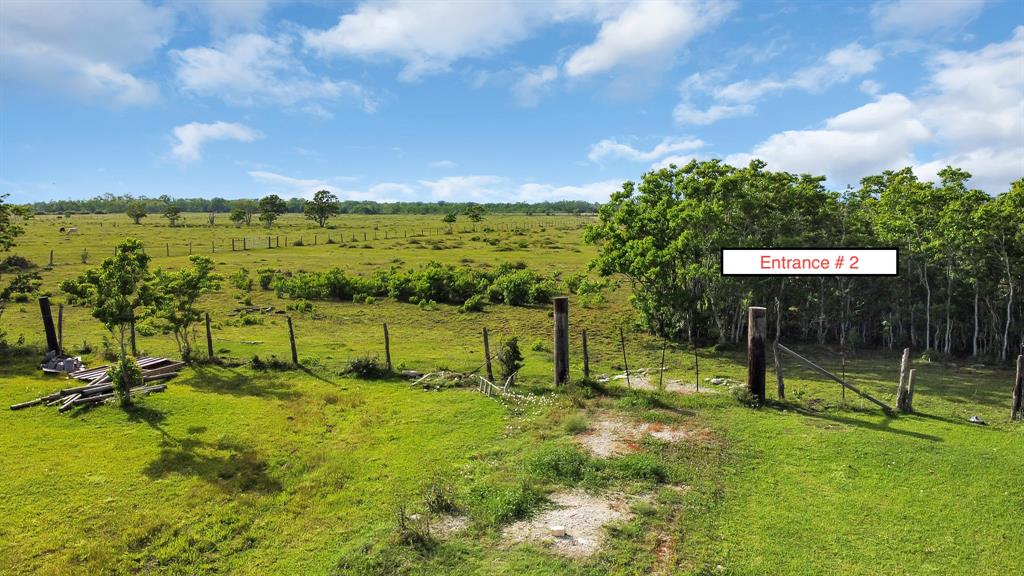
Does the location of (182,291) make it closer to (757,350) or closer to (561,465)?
(561,465)

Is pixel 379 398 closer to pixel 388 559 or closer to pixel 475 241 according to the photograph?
pixel 388 559

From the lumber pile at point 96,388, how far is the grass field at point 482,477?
1.67 ft

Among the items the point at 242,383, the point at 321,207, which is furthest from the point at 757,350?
the point at 321,207

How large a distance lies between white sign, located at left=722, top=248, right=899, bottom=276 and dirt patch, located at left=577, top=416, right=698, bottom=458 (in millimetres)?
10603

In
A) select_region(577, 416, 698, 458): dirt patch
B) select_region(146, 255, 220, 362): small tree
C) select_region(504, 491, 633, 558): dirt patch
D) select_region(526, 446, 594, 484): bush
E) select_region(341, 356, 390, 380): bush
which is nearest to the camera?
select_region(504, 491, 633, 558): dirt patch

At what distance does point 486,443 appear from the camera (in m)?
12.4

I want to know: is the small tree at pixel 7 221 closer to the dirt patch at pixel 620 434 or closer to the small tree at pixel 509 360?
the small tree at pixel 509 360

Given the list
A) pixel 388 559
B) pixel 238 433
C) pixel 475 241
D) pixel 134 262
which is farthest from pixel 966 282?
pixel 475 241

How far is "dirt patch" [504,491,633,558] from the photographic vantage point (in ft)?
27.5

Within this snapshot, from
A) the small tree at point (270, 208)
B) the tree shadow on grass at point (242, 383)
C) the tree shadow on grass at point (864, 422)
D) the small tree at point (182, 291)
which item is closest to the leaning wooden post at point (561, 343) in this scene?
the tree shadow on grass at point (864, 422)

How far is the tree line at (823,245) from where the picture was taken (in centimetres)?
2152

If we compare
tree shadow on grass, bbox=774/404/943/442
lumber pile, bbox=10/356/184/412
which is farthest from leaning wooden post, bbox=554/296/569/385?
lumber pile, bbox=10/356/184/412

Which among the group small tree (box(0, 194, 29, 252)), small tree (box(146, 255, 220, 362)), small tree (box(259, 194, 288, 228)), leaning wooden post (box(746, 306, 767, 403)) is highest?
small tree (box(259, 194, 288, 228))

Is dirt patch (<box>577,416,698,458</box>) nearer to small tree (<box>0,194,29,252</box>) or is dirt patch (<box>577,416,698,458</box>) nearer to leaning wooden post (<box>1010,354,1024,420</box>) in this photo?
leaning wooden post (<box>1010,354,1024,420</box>)
